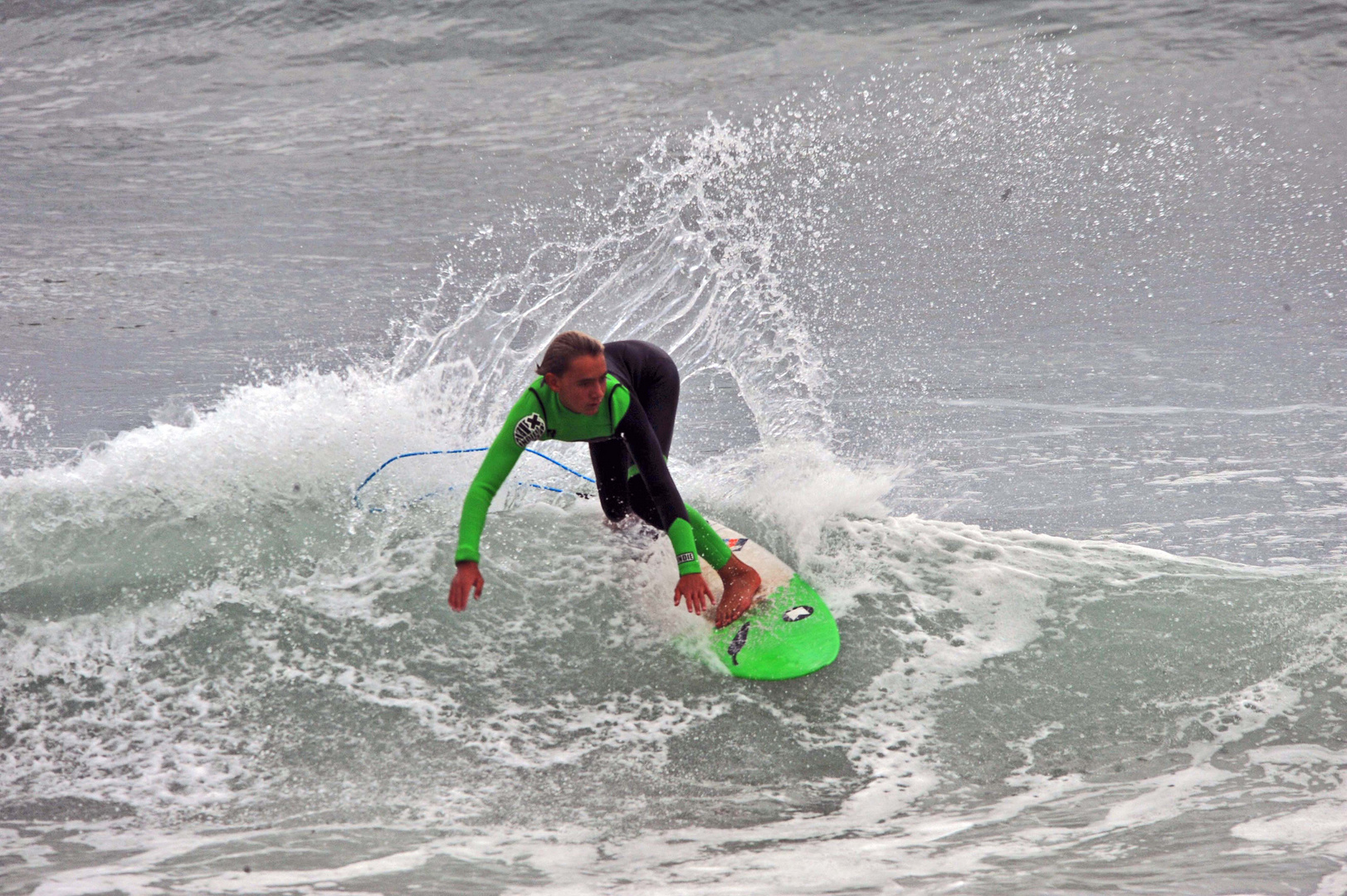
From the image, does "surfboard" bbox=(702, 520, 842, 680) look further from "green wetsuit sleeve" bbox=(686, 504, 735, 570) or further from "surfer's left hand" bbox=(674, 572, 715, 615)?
"surfer's left hand" bbox=(674, 572, 715, 615)

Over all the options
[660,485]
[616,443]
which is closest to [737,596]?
[660,485]

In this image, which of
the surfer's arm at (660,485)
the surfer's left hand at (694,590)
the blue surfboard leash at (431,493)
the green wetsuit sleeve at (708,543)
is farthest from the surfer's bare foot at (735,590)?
the blue surfboard leash at (431,493)

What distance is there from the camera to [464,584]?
3.64m

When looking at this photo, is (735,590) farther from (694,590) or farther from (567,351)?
(567,351)

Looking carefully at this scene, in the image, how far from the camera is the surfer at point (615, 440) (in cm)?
382

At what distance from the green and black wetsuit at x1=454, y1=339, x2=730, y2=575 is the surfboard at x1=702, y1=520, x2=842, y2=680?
0.40 meters

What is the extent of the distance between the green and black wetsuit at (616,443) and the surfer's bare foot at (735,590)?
0.11 metres

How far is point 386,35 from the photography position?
2003cm

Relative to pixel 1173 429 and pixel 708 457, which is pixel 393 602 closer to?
pixel 708 457

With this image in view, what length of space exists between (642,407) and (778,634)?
1123 millimetres

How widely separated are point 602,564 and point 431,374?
163cm

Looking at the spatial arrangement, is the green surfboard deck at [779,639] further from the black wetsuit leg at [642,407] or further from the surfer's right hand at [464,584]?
the surfer's right hand at [464,584]

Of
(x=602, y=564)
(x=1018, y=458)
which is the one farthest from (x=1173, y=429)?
(x=602, y=564)

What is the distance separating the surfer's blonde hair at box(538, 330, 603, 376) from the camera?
3.81 metres
